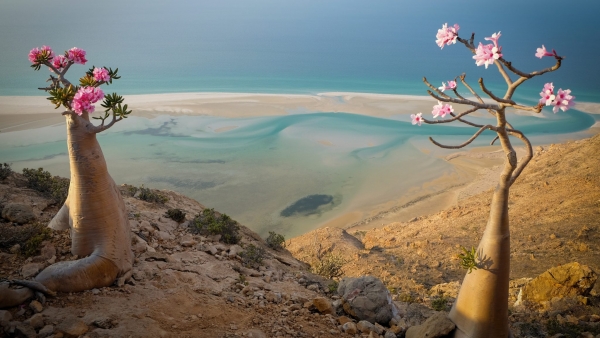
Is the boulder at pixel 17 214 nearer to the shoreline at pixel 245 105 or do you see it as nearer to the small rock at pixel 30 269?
the small rock at pixel 30 269

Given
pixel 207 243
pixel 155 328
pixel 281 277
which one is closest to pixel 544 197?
pixel 281 277

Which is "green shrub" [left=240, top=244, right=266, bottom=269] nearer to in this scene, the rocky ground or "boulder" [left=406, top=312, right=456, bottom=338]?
the rocky ground

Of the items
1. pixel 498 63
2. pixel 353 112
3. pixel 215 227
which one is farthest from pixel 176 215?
pixel 353 112

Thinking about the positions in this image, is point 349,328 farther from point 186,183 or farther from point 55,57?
point 186,183

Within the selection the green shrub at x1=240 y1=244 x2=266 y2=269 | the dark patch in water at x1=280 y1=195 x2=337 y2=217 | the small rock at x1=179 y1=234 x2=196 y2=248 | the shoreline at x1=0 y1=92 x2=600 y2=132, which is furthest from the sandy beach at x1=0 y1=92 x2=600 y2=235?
the small rock at x1=179 y1=234 x2=196 y2=248

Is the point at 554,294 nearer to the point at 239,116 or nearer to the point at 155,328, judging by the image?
the point at 155,328

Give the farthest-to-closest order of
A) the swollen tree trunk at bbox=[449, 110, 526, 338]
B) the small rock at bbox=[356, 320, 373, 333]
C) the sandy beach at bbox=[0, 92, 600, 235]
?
1. the sandy beach at bbox=[0, 92, 600, 235]
2. the small rock at bbox=[356, 320, 373, 333]
3. the swollen tree trunk at bbox=[449, 110, 526, 338]
